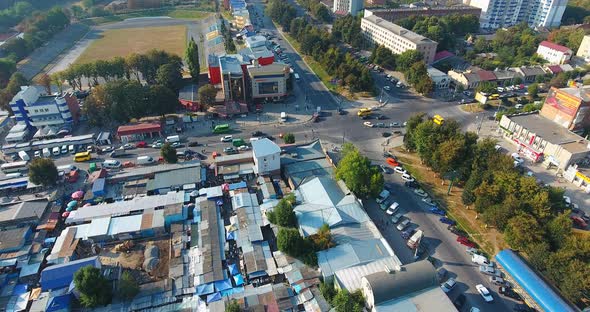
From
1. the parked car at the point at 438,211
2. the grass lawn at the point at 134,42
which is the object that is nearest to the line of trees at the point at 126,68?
the grass lawn at the point at 134,42

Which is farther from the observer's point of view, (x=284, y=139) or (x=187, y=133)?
(x=187, y=133)

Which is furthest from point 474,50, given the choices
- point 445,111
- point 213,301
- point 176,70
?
point 213,301

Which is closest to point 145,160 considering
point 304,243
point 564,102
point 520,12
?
point 304,243

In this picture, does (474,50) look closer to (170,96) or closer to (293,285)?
(170,96)

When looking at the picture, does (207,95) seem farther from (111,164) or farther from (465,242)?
(465,242)

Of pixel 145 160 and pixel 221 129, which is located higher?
pixel 221 129

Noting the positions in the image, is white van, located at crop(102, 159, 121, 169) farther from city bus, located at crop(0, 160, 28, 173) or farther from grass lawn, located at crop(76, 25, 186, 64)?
grass lawn, located at crop(76, 25, 186, 64)
